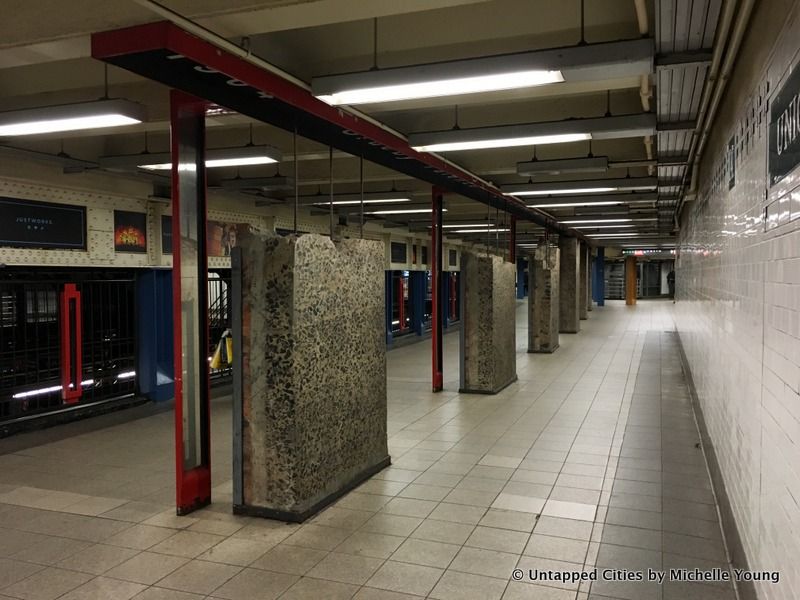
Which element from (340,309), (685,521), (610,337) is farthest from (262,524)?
(610,337)

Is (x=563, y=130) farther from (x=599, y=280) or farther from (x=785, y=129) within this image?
(x=599, y=280)

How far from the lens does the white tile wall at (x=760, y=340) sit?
210 centimetres

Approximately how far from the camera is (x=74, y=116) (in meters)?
4.40

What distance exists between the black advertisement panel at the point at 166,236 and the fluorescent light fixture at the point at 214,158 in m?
1.83

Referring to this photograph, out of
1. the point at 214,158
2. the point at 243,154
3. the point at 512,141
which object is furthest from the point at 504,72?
the point at 214,158

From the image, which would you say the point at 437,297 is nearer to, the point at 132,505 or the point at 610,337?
the point at 132,505

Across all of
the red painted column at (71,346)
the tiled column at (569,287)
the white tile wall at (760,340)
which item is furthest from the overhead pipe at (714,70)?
the tiled column at (569,287)

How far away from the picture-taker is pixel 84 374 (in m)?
7.97

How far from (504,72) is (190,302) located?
8.66 feet

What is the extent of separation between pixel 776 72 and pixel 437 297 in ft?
22.3

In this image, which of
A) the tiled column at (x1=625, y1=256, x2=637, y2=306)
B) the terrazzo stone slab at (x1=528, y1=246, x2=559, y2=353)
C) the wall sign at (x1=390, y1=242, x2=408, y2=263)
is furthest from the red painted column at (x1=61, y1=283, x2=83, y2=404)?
the tiled column at (x1=625, y1=256, x2=637, y2=306)

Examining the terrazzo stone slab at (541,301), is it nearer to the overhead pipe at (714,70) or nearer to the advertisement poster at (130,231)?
the overhead pipe at (714,70)

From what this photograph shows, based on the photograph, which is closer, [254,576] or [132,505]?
[254,576]

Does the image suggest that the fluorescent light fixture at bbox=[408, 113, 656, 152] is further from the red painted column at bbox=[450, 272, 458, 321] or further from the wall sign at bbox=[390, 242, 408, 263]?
the red painted column at bbox=[450, 272, 458, 321]
